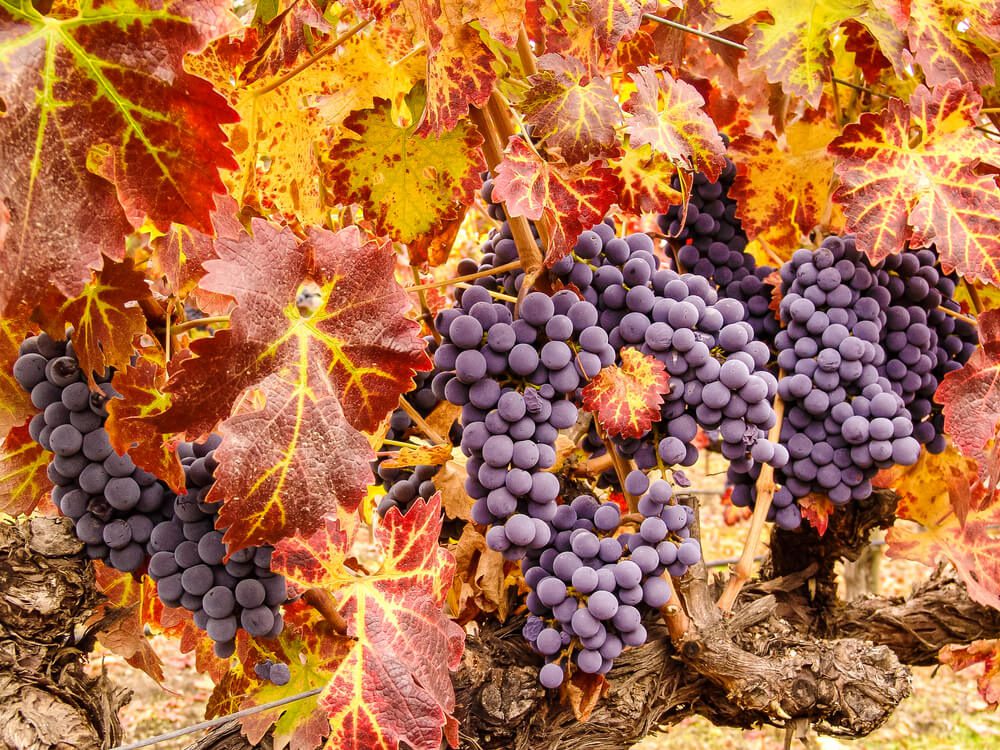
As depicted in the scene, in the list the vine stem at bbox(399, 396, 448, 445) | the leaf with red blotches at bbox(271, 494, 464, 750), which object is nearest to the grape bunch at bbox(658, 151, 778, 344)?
the vine stem at bbox(399, 396, 448, 445)

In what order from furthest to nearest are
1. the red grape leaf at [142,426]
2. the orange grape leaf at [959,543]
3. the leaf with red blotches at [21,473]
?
the orange grape leaf at [959,543], the leaf with red blotches at [21,473], the red grape leaf at [142,426]

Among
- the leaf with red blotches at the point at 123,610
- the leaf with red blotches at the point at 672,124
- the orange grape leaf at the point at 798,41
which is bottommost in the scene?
the leaf with red blotches at the point at 123,610

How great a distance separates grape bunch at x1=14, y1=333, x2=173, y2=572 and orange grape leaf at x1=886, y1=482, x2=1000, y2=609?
1.22 meters

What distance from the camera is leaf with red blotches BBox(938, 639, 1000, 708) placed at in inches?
62.2

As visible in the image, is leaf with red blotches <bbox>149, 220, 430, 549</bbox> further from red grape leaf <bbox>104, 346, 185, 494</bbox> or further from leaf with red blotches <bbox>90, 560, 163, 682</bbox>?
leaf with red blotches <bbox>90, 560, 163, 682</bbox>

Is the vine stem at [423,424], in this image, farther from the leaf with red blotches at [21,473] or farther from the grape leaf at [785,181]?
the grape leaf at [785,181]

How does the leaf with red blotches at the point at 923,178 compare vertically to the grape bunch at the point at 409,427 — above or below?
above

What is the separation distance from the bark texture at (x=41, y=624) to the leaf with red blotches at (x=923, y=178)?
1.11m

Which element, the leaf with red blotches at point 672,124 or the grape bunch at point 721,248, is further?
the grape bunch at point 721,248

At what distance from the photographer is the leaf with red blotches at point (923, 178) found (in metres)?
1.10

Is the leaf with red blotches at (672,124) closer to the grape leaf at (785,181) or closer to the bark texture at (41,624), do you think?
the grape leaf at (785,181)

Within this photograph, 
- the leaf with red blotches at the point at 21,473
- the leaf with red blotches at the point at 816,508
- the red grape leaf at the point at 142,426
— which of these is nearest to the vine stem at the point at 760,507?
the leaf with red blotches at the point at 816,508

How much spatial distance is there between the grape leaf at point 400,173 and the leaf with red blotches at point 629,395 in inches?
12.5

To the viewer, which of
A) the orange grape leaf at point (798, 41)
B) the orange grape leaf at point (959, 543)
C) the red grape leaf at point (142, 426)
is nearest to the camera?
the red grape leaf at point (142, 426)
